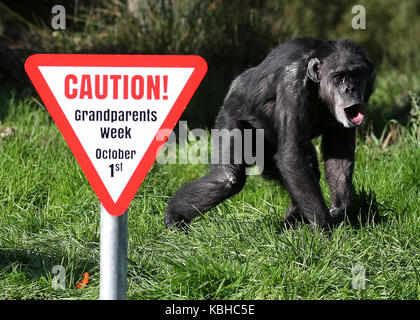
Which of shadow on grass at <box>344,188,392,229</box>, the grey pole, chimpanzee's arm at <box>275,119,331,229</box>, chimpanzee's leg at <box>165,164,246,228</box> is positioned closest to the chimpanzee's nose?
chimpanzee's arm at <box>275,119,331,229</box>

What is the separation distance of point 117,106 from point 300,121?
6.44 feet

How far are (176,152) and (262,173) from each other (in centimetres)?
Result: 173

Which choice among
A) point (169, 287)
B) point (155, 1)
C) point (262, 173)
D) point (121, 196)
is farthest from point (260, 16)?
point (121, 196)

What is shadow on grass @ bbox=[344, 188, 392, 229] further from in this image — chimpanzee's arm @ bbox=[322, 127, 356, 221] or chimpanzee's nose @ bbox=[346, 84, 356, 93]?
chimpanzee's nose @ bbox=[346, 84, 356, 93]

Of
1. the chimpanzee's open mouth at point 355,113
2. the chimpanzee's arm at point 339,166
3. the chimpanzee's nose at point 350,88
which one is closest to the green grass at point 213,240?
the chimpanzee's arm at point 339,166

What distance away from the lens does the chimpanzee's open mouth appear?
434 centimetres

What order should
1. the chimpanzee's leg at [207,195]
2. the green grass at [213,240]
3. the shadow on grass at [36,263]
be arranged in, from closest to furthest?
1. the green grass at [213,240]
2. the shadow on grass at [36,263]
3. the chimpanzee's leg at [207,195]

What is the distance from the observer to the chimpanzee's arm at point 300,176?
13.6 feet

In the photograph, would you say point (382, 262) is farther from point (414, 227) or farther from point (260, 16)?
point (260, 16)

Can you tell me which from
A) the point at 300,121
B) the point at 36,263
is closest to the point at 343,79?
the point at 300,121

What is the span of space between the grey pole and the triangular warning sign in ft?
0.19

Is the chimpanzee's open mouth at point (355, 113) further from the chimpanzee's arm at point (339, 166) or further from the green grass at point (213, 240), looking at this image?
the green grass at point (213, 240)

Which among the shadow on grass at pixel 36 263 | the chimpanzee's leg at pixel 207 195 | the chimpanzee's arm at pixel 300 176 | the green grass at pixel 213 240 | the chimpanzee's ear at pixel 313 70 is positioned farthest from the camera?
the chimpanzee's leg at pixel 207 195

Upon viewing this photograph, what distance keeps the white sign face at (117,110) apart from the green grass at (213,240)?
109cm
